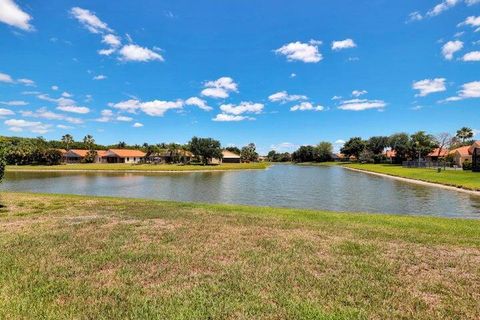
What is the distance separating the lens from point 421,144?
103 metres

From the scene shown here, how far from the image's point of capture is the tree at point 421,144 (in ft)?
325

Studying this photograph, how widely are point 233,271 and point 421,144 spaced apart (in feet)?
368

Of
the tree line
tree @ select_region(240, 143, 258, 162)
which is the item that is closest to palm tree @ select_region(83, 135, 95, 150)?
the tree line

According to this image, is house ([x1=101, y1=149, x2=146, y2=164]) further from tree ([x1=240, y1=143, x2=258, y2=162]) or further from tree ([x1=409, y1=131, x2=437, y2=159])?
tree ([x1=409, y1=131, x2=437, y2=159])

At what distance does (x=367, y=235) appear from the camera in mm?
9711

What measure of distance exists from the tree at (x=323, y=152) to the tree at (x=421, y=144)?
55.9 m

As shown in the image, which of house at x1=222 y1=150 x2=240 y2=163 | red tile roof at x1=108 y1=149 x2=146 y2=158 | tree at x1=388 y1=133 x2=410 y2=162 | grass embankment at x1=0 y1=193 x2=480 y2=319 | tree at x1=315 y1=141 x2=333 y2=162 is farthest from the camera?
tree at x1=315 y1=141 x2=333 y2=162

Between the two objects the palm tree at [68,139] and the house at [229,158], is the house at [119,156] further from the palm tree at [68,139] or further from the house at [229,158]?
the house at [229,158]

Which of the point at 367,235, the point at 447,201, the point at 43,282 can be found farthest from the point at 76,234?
the point at 447,201

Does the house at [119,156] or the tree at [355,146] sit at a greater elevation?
the tree at [355,146]

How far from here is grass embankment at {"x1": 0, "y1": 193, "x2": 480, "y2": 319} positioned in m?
4.80

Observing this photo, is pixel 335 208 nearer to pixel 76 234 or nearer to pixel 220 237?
pixel 220 237

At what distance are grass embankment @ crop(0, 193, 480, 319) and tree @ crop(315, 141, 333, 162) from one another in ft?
499

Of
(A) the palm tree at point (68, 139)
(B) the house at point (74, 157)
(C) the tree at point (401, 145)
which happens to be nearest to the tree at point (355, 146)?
(C) the tree at point (401, 145)
